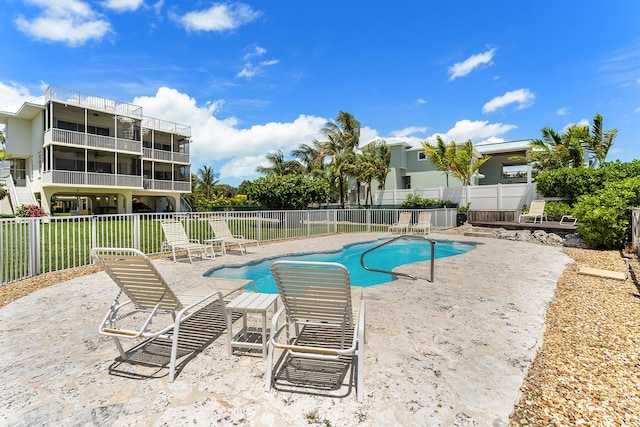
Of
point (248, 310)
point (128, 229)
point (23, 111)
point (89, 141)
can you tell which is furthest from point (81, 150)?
point (248, 310)

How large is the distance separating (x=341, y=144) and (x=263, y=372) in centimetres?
2443

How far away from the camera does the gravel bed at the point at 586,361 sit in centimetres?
222

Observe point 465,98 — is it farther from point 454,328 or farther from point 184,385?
point 184,385

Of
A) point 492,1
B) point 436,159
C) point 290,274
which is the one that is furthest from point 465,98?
point 290,274

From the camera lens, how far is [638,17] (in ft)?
34.3

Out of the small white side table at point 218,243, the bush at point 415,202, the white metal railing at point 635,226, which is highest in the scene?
the bush at point 415,202

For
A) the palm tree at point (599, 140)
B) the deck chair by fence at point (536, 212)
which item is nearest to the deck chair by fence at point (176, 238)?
the deck chair by fence at point (536, 212)

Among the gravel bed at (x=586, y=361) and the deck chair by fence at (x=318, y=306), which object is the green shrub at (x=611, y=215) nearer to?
the gravel bed at (x=586, y=361)

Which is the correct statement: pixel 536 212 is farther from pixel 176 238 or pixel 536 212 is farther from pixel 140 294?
pixel 140 294

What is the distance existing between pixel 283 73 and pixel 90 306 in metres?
17.7

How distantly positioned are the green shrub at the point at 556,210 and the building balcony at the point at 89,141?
92.5 feet

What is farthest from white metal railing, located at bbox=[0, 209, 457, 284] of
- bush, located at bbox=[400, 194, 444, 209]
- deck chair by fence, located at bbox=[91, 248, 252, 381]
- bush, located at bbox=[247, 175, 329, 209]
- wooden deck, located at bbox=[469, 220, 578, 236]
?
deck chair by fence, located at bbox=[91, 248, 252, 381]

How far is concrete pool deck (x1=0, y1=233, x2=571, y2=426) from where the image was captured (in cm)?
222

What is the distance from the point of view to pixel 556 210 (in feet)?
51.2
